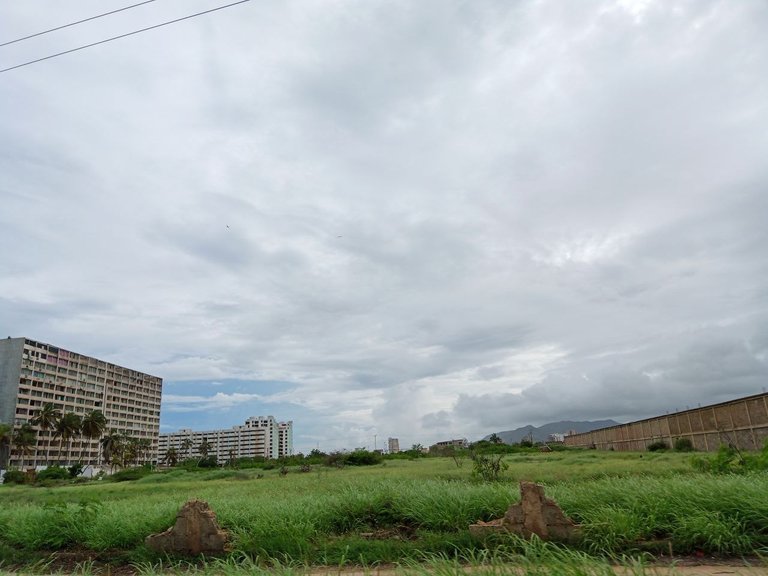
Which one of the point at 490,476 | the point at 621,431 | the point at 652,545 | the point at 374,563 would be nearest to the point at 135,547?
the point at 374,563

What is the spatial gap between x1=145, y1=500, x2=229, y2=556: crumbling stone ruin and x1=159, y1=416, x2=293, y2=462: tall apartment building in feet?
532

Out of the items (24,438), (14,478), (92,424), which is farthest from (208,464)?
(24,438)

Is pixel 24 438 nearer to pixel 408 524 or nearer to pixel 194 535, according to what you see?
pixel 194 535

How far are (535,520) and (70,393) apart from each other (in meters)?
116

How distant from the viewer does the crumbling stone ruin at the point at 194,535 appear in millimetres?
7926

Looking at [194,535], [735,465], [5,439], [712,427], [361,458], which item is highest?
[5,439]

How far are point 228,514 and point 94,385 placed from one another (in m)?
119

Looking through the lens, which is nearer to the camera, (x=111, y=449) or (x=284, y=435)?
(x=111, y=449)

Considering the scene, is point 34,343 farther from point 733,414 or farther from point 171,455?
point 733,414

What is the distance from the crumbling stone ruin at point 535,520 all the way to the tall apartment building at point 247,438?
16398 cm

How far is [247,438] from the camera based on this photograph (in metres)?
168

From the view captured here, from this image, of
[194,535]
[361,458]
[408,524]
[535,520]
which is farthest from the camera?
[361,458]

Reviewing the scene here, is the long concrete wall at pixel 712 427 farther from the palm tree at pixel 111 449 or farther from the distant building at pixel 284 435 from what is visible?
the distant building at pixel 284 435

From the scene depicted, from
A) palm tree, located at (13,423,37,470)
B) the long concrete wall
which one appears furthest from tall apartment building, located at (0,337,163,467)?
the long concrete wall
